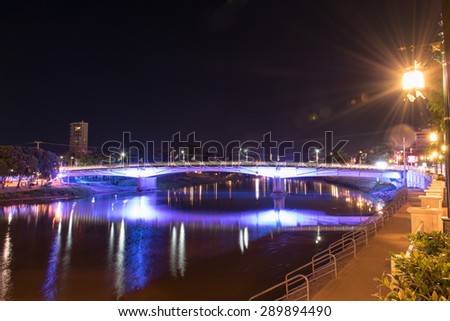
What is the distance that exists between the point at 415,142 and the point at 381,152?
93.8 ft

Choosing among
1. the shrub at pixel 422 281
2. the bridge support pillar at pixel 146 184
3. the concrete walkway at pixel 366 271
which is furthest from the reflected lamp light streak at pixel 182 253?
the bridge support pillar at pixel 146 184

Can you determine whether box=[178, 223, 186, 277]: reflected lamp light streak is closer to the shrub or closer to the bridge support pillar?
the shrub

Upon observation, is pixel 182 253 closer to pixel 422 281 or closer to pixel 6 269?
pixel 6 269

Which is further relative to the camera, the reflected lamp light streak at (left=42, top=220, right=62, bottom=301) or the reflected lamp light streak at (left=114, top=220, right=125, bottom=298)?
the reflected lamp light streak at (left=114, top=220, right=125, bottom=298)

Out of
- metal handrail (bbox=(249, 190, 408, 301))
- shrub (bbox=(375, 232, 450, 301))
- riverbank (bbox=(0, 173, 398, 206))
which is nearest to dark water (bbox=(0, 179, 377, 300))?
metal handrail (bbox=(249, 190, 408, 301))

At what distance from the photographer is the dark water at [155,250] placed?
16.9 meters

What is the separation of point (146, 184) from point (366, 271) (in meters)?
78.3

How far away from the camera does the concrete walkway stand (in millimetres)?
9188

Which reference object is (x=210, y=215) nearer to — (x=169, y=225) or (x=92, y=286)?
(x=169, y=225)

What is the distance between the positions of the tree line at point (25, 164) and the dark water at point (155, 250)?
1238 cm

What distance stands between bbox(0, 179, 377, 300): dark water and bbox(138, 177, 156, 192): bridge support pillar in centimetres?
3682
